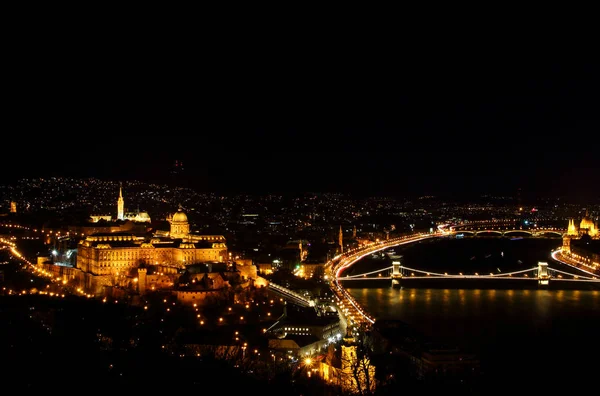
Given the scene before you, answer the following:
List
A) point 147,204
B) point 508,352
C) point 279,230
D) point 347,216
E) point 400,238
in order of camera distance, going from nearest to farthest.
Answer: point 508,352 → point 147,204 → point 279,230 → point 400,238 → point 347,216

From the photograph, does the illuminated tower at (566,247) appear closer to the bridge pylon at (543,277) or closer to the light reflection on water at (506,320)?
the bridge pylon at (543,277)

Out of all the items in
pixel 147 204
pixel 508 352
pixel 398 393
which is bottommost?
pixel 508 352

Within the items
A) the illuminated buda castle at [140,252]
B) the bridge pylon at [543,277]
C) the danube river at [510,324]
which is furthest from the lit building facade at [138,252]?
the bridge pylon at [543,277]

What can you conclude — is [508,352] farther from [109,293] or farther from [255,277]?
[109,293]

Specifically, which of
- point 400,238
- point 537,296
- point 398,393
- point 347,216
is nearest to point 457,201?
point 347,216

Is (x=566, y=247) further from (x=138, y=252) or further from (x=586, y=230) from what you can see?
(x=138, y=252)

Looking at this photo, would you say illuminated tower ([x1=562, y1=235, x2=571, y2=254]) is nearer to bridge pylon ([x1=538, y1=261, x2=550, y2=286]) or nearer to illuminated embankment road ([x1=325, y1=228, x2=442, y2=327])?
illuminated embankment road ([x1=325, y1=228, x2=442, y2=327])
